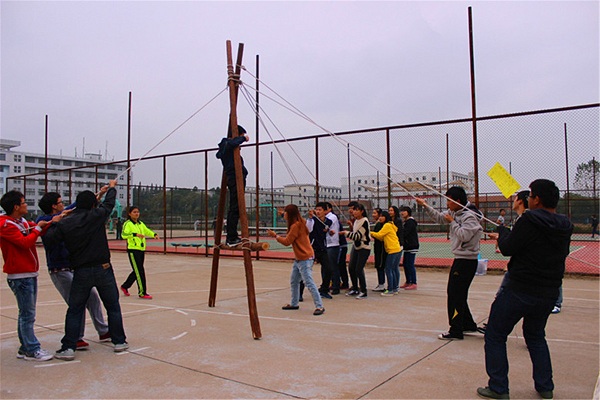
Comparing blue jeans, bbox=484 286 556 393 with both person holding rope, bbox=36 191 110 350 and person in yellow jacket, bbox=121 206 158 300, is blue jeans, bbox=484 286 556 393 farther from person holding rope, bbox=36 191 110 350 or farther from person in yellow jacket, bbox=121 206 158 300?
person in yellow jacket, bbox=121 206 158 300

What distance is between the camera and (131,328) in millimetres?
6410

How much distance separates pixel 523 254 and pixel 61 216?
4741 millimetres

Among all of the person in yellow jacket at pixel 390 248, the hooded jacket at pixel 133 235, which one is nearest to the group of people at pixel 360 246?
the person in yellow jacket at pixel 390 248

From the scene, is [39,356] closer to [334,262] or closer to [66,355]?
[66,355]

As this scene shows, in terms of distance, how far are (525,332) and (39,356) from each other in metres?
4.85

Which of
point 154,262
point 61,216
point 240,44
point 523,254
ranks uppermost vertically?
point 240,44

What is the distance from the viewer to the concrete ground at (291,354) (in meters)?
4.08

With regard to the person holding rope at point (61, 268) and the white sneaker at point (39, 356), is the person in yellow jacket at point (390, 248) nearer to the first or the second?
the person holding rope at point (61, 268)

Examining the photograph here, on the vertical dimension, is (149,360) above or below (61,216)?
below

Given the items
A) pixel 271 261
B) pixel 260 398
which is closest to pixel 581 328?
pixel 260 398

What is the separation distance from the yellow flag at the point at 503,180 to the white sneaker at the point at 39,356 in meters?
5.50

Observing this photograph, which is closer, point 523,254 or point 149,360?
point 523,254

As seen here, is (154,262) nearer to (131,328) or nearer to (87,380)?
(131,328)

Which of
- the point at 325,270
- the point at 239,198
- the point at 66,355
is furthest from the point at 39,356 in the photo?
the point at 325,270
